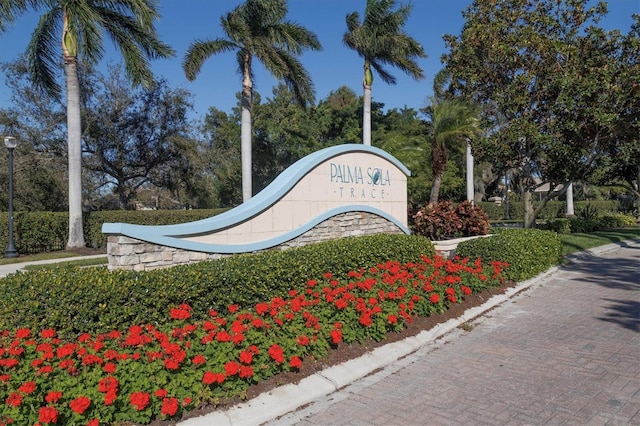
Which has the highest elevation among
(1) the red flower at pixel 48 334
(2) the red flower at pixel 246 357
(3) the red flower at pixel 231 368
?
(1) the red flower at pixel 48 334

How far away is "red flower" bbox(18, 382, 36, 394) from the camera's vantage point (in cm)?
312

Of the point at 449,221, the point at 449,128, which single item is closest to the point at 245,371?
the point at 449,221

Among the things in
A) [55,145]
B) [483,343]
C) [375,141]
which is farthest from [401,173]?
[375,141]

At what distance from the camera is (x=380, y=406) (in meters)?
3.95

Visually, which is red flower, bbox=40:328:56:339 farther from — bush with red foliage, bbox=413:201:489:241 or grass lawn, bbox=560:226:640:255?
grass lawn, bbox=560:226:640:255

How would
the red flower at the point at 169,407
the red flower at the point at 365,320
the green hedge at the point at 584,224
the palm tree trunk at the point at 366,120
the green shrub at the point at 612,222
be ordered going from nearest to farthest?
1. the red flower at the point at 169,407
2. the red flower at the point at 365,320
3. the green hedge at the point at 584,224
4. the palm tree trunk at the point at 366,120
5. the green shrub at the point at 612,222

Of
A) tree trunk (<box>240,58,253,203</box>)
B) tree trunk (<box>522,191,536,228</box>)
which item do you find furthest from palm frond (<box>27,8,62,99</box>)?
tree trunk (<box>522,191,536,228</box>)

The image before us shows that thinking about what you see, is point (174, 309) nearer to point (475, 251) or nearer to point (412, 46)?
point (475, 251)

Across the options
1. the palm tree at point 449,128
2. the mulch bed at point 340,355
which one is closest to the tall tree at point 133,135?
the palm tree at point 449,128

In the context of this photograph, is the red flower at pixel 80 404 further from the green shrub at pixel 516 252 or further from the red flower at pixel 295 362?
the green shrub at pixel 516 252

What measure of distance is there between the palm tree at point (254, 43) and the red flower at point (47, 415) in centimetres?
1495

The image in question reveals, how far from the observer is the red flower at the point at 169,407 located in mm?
3281

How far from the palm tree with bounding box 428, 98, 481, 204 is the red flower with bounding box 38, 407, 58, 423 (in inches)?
621

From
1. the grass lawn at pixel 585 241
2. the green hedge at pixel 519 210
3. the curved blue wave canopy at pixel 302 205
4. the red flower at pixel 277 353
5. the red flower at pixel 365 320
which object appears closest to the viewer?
the red flower at pixel 277 353
